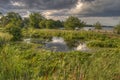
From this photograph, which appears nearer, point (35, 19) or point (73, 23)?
point (73, 23)

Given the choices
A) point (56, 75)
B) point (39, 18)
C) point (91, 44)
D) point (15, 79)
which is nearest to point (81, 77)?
point (56, 75)

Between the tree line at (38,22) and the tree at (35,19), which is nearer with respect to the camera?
the tree line at (38,22)

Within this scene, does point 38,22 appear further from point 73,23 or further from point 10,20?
point 73,23

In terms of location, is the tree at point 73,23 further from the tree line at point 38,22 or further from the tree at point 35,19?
the tree at point 35,19

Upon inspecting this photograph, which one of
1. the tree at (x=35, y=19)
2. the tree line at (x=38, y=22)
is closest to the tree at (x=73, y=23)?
the tree line at (x=38, y=22)

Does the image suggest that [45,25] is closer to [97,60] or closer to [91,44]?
[91,44]

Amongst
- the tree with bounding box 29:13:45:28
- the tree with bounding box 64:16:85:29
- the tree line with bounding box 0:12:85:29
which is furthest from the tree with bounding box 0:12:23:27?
Answer: the tree with bounding box 64:16:85:29

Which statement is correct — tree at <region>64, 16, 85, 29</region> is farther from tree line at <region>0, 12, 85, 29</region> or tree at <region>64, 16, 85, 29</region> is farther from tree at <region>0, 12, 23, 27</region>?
tree at <region>0, 12, 23, 27</region>

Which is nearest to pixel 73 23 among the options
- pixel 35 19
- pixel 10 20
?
pixel 35 19

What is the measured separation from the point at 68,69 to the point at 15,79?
1.14m

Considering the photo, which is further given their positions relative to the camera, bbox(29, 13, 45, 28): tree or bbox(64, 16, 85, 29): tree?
bbox(29, 13, 45, 28): tree

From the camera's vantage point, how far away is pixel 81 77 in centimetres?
536

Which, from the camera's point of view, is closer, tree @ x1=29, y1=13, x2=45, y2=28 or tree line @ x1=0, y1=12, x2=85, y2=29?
tree line @ x1=0, y1=12, x2=85, y2=29

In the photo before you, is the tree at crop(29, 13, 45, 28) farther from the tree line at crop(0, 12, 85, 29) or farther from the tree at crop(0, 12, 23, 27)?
the tree at crop(0, 12, 23, 27)
